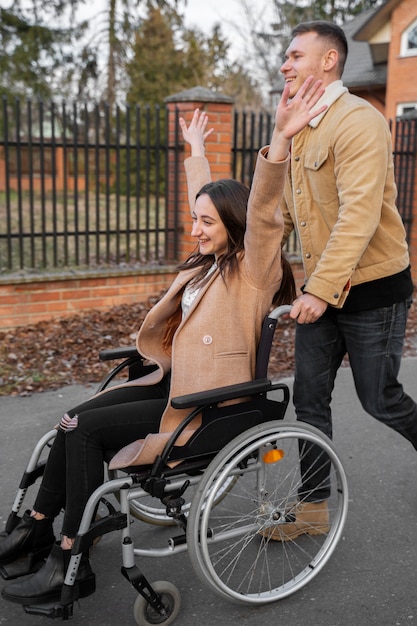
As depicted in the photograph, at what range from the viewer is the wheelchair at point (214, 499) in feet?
7.77

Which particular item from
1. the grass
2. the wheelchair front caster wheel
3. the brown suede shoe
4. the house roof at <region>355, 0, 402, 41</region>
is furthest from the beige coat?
the house roof at <region>355, 0, 402, 41</region>

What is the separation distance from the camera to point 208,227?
2.69 metres

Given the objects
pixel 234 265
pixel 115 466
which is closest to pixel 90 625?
pixel 115 466

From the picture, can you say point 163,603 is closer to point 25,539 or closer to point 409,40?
point 25,539

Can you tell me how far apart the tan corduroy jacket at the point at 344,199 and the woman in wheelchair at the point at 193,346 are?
22cm

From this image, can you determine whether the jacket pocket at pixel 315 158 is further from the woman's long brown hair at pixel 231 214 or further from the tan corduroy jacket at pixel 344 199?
the woman's long brown hair at pixel 231 214

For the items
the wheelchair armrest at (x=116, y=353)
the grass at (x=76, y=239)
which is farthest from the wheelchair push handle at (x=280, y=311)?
the grass at (x=76, y=239)

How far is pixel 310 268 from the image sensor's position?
2.92 metres

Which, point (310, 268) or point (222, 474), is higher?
point (310, 268)

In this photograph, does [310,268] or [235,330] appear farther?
[310,268]

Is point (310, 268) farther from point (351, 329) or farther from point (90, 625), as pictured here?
point (90, 625)

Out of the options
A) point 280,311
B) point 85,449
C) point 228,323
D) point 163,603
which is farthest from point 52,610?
point 280,311

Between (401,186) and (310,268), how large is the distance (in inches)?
255

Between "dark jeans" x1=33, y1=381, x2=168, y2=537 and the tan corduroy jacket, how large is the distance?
79 cm
